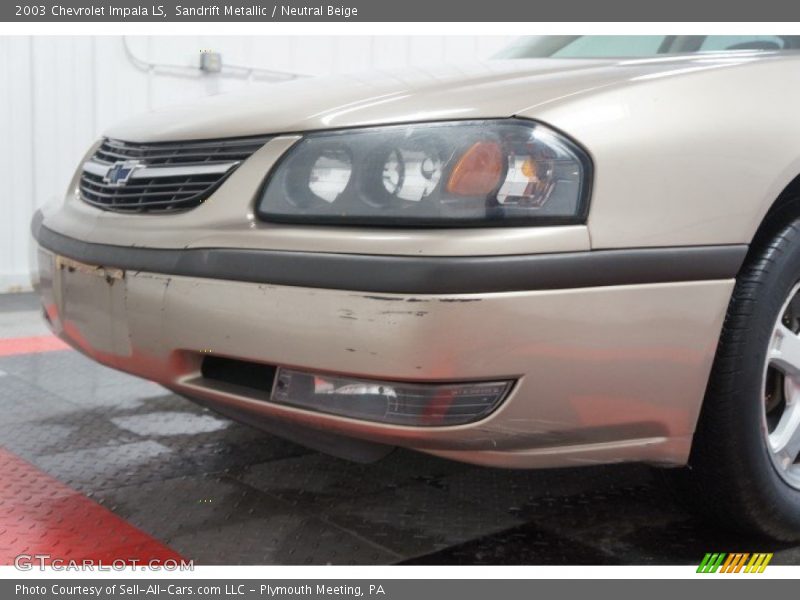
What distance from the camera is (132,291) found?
6.24 ft

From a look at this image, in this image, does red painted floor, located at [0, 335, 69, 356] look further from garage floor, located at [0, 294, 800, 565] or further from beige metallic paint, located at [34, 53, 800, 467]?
beige metallic paint, located at [34, 53, 800, 467]

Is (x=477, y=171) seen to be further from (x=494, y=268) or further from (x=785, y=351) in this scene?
(x=785, y=351)

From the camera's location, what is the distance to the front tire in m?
1.82

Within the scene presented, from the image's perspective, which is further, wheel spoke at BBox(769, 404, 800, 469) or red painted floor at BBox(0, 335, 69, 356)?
red painted floor at BBox(0, 335, 69, 356)

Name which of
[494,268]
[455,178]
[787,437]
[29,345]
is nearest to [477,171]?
[455,178]

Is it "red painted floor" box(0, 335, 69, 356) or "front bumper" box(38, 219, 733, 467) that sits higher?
"front bumper" box(38, 219, 733, 467)

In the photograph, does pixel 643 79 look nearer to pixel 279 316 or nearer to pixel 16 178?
pixel 279 316

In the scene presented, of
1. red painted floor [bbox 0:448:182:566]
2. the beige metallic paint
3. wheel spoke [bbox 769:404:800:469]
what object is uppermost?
the beige metallic paint

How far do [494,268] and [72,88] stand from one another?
14.7 feet

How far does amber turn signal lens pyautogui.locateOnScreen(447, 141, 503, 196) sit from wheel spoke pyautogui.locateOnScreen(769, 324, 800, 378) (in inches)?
30.3

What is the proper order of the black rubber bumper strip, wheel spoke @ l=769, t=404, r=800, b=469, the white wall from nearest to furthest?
1. the black rubber bumper strip
2. wheel spoke @ l=769, t=404, r=800, b=469
3. the white wall

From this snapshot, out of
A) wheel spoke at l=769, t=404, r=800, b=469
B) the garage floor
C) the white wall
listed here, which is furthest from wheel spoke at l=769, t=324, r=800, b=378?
the white wall

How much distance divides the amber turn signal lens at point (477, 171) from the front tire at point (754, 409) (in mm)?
582

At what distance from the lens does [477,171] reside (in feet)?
5.41
